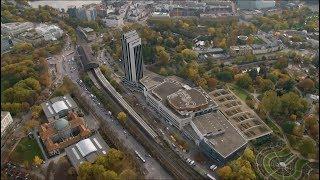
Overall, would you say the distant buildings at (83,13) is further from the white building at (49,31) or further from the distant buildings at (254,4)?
the distant buildings at (254,4)

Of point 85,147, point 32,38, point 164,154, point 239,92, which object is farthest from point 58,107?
point 239,92

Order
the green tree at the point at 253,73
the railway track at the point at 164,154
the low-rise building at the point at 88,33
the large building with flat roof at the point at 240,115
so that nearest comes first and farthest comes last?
the railway track at the point at 164,154 → the large building with flat roof at the point at 240,115 → the green tree at the point at 253,73 → the low-rise building at the point at 88,33

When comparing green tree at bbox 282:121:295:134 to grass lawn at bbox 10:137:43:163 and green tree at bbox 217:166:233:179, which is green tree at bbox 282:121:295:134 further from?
grass lawn at bbox 10:137:43:163

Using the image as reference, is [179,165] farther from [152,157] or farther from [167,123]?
[167,123]

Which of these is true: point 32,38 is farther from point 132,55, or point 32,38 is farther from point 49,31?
point 132,55

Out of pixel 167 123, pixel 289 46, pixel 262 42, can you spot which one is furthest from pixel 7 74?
pixel 289 46

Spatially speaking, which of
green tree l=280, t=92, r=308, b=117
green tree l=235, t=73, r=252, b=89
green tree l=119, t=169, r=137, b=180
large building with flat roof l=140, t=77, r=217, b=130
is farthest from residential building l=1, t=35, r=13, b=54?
green tree l=280, t=92, r=308, b=117

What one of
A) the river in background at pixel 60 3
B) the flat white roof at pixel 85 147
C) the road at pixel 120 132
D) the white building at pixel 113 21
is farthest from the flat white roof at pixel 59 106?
the river in background at pixel 60 3
